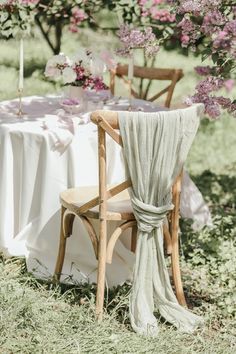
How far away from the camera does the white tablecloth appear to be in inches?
167

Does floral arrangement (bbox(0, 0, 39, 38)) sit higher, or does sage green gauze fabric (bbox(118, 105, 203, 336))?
floral arrangement (bbox(0, 0, 39, 38))

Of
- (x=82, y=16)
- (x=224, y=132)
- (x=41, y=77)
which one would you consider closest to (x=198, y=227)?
(x=224, y=132)

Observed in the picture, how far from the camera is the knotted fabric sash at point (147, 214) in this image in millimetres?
3580

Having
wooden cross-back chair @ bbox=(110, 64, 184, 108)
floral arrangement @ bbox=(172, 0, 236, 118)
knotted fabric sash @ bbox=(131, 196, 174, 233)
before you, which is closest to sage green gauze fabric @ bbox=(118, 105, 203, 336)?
knotted fabric sash @ bbox=(131, 196, 174, 233)

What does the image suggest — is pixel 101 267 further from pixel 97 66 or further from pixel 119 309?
pixel 97 66

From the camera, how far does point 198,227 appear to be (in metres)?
5.16

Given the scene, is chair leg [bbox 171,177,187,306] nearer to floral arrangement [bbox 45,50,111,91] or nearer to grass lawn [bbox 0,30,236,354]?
grass lawn [bbox 0,30,236,354]

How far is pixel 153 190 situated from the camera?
11.7 feet

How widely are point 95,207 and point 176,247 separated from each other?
0.47 metres

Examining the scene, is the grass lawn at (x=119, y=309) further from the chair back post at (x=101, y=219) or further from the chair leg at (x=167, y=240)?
the chair leg at (x=167, y=240)

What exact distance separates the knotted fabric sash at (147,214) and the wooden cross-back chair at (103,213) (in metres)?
0.09

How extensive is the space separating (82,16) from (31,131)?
3.79 meters

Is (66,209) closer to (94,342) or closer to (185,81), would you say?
(94,342)

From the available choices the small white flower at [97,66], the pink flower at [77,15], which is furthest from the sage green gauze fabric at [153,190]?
the pink flower at [77,15]
